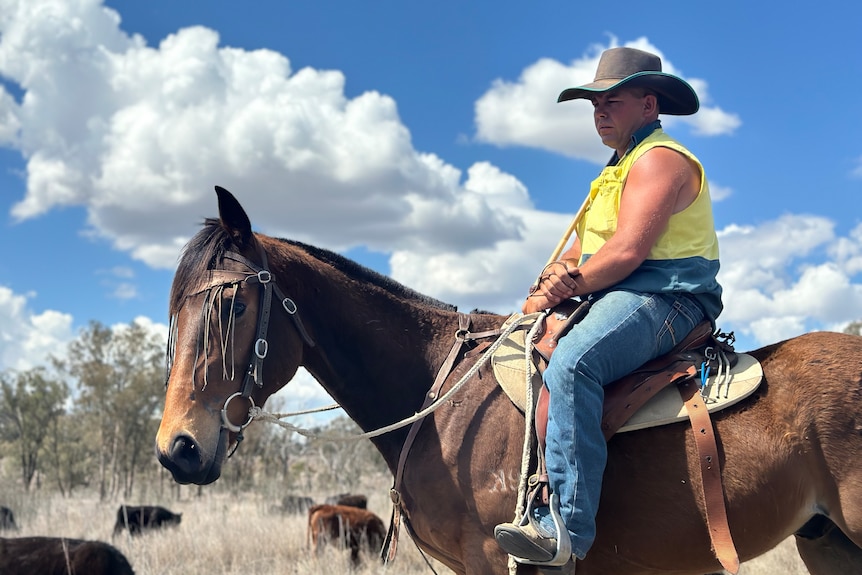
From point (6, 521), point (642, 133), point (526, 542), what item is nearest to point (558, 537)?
point (526, 542)

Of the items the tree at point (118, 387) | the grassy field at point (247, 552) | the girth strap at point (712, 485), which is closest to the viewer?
the girth strap at point (712, 485)

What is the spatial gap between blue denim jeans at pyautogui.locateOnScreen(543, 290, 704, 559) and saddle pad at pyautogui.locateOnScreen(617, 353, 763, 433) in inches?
7.1

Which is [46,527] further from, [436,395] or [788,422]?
[788,422]

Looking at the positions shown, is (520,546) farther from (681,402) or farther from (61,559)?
(61,559)

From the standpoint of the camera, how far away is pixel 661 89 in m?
3.72

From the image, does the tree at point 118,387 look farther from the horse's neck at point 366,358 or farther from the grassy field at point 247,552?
the horse's neck at point 366,358

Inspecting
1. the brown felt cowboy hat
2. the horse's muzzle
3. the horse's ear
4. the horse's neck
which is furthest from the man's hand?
the horse's muzzle

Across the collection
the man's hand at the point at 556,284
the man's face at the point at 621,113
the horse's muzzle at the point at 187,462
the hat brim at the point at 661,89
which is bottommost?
the horse's muzzle at the point at 187,462

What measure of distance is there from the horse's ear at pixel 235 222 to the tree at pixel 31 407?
30033 millimetres

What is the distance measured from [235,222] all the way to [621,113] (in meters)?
2.06

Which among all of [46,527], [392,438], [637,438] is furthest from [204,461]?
[46,527]

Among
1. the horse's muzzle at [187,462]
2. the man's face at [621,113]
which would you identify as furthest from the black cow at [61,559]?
the man's face at [621,113]

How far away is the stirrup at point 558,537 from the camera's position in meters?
2.96

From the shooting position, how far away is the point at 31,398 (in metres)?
30.0
